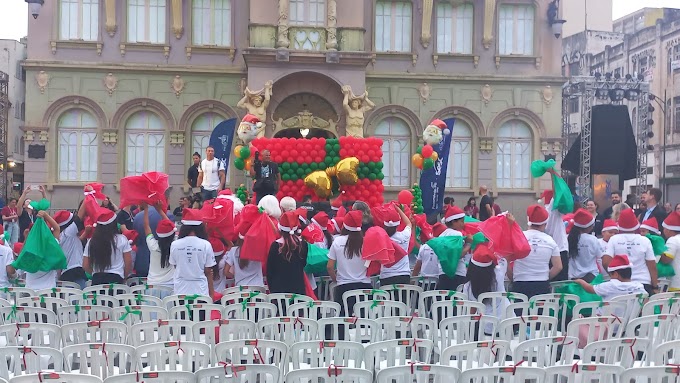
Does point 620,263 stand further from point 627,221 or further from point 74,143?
point 74,143

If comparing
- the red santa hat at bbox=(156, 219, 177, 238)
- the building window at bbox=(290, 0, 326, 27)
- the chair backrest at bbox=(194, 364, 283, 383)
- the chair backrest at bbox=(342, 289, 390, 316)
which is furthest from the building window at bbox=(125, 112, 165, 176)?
the chair backrest at bbox=(194, 364, 283, 383)

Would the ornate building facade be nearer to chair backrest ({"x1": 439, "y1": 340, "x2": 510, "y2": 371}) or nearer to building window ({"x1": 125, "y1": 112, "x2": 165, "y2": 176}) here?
building window ({"x1": 125, "y1": 112, "x2": 165, "y2": 176})

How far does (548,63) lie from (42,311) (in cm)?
2092

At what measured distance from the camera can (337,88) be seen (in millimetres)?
23797

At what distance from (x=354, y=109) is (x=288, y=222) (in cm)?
1468

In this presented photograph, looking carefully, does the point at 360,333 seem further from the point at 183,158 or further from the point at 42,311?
the point at 183,158

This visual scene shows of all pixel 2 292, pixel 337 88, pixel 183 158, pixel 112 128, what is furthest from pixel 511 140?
pixel 2 292

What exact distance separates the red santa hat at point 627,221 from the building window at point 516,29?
1665 cm

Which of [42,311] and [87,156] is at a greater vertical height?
[87,156]

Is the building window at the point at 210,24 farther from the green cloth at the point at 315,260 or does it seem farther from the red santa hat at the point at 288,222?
the red santa hat at the point at 288,222

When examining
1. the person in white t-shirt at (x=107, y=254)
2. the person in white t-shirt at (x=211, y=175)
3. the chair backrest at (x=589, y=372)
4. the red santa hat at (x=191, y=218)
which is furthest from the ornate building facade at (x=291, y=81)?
the chair backrest at (x=589, y=372)

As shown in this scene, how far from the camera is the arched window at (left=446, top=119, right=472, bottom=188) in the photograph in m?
25.4

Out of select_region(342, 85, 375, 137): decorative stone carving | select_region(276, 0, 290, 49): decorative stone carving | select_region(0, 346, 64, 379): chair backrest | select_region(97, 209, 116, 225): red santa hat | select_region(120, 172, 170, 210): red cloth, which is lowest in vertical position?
select_region(0, 346, 64, 379): chair backrest

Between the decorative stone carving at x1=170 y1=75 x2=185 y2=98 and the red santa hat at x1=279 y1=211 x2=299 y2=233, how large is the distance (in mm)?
15896
